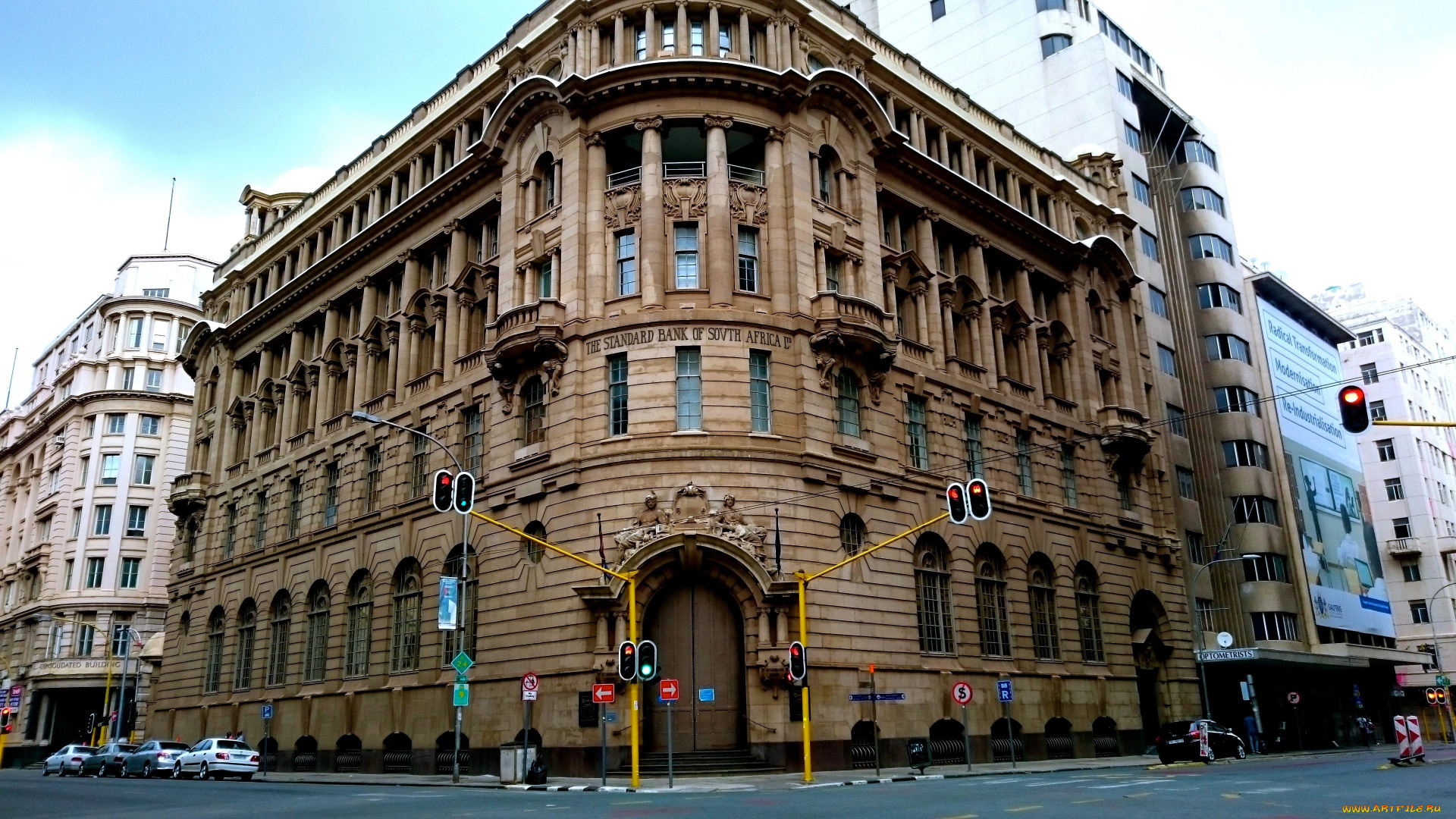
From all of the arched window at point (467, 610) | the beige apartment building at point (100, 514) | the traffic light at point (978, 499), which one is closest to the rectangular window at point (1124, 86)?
the traffic light at point (978, 499)

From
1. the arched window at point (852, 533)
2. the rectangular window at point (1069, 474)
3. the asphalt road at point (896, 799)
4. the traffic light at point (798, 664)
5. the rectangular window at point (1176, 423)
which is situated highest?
the rectangular window at point (1176, 423)

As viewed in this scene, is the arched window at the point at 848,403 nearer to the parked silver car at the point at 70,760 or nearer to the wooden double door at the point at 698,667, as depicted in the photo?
the wooden double door at the point at 698,667

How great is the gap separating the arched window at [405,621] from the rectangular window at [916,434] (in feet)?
62.7

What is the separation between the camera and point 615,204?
3788 cm

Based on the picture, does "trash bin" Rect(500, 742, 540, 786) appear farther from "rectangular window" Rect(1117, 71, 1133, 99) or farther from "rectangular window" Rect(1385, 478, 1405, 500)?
"rectangular window" Rect(1385, 478, 1405, 500)

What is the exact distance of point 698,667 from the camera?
32.9 m

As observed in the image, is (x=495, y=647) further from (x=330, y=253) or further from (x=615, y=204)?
(x=330, y=253)

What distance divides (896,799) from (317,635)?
33.7 metres

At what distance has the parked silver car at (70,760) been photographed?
46656 mm

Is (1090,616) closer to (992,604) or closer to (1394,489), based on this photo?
(992,604)

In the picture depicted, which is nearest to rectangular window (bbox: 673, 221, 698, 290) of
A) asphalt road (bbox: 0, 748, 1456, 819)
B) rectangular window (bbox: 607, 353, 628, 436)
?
rectangular window (bbox: 607, 353, 628, 436)

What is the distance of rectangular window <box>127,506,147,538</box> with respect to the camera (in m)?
76.5

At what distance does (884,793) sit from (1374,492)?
88.3m

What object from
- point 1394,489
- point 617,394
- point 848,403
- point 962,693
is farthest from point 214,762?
point 1394,489
